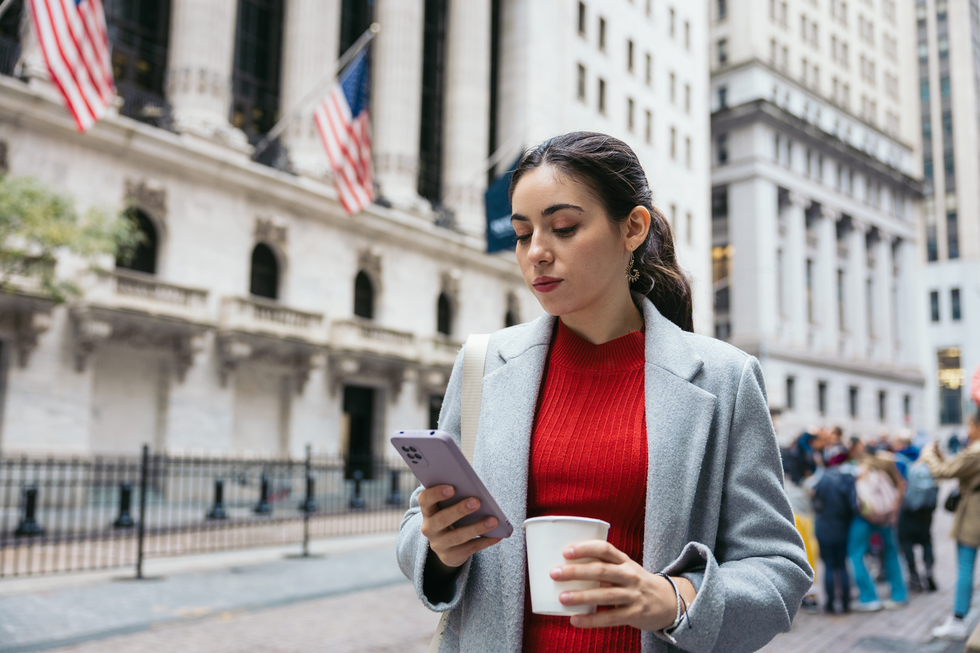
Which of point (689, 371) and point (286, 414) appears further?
point (286, 414)

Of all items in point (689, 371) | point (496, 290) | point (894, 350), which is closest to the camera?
point (689, 371)

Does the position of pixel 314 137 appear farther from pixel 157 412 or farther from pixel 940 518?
pixel 940 518

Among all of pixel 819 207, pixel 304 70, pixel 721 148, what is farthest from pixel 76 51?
pixel 819 207

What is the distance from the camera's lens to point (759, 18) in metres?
52.6

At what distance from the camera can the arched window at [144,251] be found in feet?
70.5

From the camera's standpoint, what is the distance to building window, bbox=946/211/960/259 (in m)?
70.7

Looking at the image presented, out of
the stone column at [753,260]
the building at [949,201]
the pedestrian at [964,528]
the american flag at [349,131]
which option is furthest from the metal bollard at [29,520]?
the building at [949,201]

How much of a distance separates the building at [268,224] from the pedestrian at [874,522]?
1705cm

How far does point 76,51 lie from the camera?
1343 centimetres

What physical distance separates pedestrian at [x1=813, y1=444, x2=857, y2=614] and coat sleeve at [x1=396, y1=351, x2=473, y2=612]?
823 cm

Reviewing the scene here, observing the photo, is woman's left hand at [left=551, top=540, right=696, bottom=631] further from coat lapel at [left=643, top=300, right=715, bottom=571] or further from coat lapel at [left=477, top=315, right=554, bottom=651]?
coat lapel at [left=477, top=315, right=554, bottom=651]

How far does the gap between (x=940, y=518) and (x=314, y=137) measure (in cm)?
2295

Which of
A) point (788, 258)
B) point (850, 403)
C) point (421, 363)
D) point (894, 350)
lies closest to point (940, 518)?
point (421, 363)

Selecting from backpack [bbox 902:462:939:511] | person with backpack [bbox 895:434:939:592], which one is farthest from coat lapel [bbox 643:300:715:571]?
backpack [bbox 902:462:939:511]
